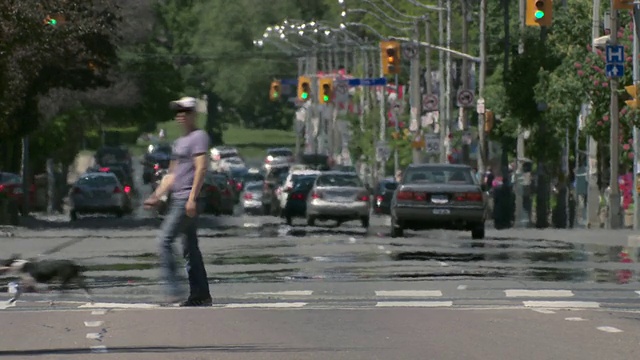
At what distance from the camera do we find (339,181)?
158ft

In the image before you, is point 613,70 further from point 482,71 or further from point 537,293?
point 537,293

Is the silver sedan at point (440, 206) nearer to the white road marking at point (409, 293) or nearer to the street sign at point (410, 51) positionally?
the white road marking at point (409, 293)

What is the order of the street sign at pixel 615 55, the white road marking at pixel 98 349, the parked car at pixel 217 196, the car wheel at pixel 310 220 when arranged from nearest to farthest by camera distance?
the white road marking at pixel 98 349, the street sign at pixel 615 55, the car wheel at pixel 310 220, the parked car at pixel 217 196

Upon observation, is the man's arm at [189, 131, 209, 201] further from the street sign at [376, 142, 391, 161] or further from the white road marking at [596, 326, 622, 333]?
the street sign at [376, 142, 391, 161]

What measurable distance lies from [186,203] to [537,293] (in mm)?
4480

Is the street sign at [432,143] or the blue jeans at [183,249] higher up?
the street sign at [432,143]

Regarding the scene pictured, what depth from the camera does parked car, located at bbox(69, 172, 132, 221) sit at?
185 feet

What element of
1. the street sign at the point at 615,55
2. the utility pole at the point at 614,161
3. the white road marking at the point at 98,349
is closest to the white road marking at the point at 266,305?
the white road marking at the point at 98,349

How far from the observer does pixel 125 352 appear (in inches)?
536

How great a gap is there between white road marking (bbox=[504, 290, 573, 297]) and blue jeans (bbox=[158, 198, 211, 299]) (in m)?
3.69

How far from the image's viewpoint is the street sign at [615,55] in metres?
41.8

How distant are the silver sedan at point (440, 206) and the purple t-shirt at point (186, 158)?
66.7 feet

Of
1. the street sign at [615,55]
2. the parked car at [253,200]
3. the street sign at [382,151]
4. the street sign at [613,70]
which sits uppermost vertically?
the street sign at [615,55]

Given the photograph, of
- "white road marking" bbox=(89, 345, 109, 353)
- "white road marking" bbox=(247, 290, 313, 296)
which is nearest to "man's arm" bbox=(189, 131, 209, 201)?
"white road marking" bbox=(247, 290, 313, 296)
